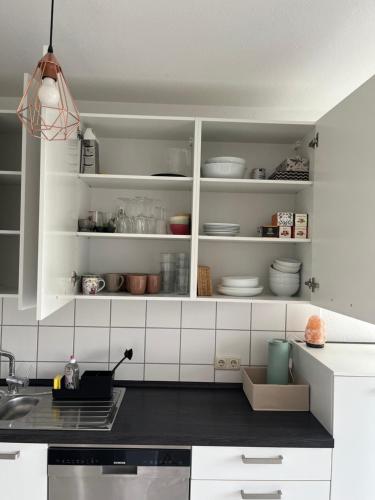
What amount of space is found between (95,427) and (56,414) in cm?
24

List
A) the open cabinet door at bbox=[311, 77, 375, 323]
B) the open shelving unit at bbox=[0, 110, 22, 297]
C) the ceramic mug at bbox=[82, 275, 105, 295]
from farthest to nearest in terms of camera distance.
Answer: the open shelving unit at bbox=[0, 110, 22, 297]
the ceramic mug at bbox=[82, 275, 105, 295]
the open cabinet door at bbox=[311, 77, 375, 323]

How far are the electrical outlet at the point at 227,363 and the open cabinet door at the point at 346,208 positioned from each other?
1.92 feet

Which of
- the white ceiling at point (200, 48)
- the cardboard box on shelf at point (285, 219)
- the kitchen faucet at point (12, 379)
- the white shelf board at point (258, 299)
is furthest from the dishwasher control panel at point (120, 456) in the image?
the white ceiling at point (200, 48)

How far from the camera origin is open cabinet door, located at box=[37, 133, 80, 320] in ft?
3.90

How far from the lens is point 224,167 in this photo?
5.44ft

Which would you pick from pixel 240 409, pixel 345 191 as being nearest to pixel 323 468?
pixel 240 409

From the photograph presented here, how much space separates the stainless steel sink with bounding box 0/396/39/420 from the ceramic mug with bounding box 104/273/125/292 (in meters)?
0.64

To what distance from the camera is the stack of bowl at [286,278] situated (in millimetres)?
1737

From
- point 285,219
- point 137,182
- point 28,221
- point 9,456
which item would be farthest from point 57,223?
point 285,219

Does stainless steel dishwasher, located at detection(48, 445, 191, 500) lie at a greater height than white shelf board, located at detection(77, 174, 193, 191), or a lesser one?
lesser

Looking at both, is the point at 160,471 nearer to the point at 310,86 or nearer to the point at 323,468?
the point at 323,468

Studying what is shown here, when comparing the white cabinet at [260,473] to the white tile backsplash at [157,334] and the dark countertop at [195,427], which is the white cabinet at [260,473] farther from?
the white tile backsplash at [157,334]

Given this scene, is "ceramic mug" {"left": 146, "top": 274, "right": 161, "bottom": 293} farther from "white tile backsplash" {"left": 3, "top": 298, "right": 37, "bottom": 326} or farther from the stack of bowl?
"white tile backsplash" {"left": 3, "top": 298, "right": 37, "bottom": 326}

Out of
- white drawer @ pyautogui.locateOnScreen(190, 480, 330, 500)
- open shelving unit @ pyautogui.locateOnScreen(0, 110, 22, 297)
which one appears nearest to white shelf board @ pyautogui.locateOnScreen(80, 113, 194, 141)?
open shelving unit @ pyautogui.locateOnScreen(0, 110, 22, 297)
